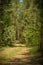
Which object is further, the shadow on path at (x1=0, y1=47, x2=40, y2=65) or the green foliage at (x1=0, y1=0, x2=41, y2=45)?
the green foliage at (x1=0, y1=0, x2=41, y2=45)

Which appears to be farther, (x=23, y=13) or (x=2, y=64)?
(x=23, y=13)

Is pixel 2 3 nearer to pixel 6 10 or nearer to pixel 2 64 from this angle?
pixel 6 10

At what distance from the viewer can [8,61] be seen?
6.19 metres

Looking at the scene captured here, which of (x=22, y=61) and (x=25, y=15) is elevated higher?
(x=25, y=15)

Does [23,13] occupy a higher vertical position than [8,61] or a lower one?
higher

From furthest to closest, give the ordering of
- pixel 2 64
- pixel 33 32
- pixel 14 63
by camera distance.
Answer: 1. pixel 33 32
2. pixel 14 63
3. pixel 2 64

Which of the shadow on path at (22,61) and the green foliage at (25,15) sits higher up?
the green foliage at (25,15)

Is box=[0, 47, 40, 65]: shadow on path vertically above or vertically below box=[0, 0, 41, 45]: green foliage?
below

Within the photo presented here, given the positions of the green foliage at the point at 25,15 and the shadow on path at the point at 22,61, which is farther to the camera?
the green foliage at the point at 25,15

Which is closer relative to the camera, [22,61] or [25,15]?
[22,61]

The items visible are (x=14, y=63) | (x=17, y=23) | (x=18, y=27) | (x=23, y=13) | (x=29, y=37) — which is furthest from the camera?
(x=18, y=27)

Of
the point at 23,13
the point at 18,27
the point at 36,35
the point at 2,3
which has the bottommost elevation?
the point at 18,27

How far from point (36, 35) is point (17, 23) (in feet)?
12.7

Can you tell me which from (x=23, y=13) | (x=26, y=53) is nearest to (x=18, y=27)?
(x=23, y=13)
